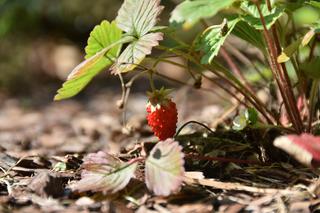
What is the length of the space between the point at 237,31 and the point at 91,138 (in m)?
0.86

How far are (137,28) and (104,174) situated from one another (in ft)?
1.02

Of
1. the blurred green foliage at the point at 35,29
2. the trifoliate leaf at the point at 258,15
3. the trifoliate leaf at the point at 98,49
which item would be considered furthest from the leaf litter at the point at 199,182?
the blurred green foliage at the point at 35,29

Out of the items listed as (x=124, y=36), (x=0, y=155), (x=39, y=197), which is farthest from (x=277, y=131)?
(x=0, y=155)

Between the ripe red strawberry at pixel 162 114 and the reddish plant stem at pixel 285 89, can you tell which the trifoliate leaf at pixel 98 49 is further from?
the reddish plant stem at pixel 285 89

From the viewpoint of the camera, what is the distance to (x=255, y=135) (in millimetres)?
1332

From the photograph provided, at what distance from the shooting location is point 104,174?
1.09m

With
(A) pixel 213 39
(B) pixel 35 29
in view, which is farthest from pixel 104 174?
(B) pixel 35 29

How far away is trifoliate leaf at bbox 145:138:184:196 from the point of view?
3.31 feet

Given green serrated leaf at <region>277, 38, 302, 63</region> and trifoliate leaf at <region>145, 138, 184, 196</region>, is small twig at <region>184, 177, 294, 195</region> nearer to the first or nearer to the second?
trifoliate leaf at <region>145, 138, 184, 196</region>

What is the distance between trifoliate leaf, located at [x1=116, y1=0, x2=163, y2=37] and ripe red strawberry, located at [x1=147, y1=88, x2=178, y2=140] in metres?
0.14

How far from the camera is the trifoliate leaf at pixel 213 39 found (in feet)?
3.67

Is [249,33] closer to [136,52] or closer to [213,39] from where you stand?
[213,39]

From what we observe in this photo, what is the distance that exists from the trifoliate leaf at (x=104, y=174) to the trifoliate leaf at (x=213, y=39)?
0.85ft

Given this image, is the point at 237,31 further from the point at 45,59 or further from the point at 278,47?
the point at 45,59
